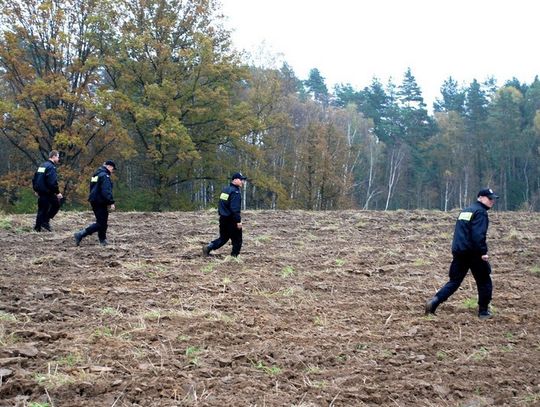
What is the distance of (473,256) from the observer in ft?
24.1

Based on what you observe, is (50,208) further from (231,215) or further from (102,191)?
(231,215)

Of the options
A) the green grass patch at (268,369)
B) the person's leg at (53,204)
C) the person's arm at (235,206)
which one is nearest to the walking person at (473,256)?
the green grass patch at (268,369)

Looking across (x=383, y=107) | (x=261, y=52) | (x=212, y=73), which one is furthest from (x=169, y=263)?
(x=383, y=107)

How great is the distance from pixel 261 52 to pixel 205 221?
76.2 ft

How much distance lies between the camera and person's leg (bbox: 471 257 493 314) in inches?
289

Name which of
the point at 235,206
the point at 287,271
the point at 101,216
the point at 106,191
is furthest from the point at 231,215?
the point at 101,216

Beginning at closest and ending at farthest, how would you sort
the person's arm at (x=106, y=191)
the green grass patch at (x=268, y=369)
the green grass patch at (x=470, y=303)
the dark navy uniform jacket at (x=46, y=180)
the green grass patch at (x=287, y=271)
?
the green grass patch at (x=268, y=369) < the green grass patch at (x=470, y=303) < the green grass patch at (x=287, y=271) < the person's arm at (x=106, y=191) < the dark navy uniform jacket at (x=46, y=180)

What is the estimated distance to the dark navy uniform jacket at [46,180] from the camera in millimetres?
11961

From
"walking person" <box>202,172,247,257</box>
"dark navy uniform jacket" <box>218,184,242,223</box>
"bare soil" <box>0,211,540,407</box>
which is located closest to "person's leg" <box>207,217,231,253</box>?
"walking person" <box>202,172,247,257</box>

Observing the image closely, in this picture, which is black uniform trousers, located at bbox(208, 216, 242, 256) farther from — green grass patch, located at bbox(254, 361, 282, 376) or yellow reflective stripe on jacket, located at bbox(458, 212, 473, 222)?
green grass patch, located at bbox(254, 361, 282, 376)

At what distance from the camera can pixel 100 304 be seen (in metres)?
6.78

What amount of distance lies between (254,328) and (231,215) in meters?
4.32

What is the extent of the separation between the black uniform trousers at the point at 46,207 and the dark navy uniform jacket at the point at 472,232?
8653 mm

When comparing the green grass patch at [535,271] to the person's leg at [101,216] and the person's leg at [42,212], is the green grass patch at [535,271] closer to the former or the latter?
the person's leg at [101,216]
